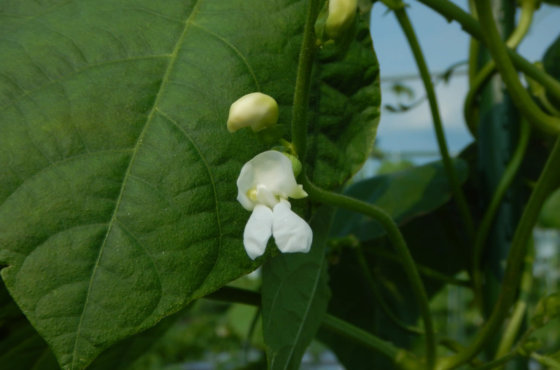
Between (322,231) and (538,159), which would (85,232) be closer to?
(322,231)

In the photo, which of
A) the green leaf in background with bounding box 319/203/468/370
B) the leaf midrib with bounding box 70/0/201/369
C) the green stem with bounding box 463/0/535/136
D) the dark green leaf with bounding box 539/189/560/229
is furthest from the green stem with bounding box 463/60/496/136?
the dark green leaf with bounding box 539/189/560/229

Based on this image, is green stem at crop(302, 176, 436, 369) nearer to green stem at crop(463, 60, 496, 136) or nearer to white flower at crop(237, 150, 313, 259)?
white flower at crop(237, 150, 313, 259)

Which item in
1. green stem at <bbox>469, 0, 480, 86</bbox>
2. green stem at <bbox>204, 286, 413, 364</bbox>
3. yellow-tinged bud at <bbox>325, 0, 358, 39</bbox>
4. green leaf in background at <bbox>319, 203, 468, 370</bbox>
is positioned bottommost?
→ green leaf in background at <bbox>319, 203, 468, 370</bbox>

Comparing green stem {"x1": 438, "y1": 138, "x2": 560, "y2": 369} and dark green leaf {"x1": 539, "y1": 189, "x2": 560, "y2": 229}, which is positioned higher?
green stem {"x1": 438, "y1": 138, "x2": 560, "y2": 369}

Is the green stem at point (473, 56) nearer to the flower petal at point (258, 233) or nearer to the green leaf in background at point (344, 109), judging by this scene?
the green leaf in background at point (344, 109)

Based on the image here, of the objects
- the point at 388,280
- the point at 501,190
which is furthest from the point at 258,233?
the point at 388,280

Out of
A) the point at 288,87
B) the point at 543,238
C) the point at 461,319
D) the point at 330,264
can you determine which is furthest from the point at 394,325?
the point at 543,238

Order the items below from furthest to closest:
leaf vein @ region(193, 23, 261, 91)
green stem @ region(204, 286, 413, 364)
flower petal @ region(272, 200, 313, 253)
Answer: green stem @ region(204, 286, 413, 364), leaf vein @ region(193, 23, 261, 91), flower petal @ region(272, 200, 313, 253)
